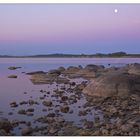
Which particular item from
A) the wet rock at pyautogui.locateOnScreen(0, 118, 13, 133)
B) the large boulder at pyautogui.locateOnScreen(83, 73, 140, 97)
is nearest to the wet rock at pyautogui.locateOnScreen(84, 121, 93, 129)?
the large boulder at pyautogui.locateOnScreen(83, 73, 140, 97)

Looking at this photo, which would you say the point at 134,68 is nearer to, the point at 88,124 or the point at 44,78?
the point at 88,124

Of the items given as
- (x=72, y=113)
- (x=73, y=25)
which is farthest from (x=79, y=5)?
(x=72, y=113)

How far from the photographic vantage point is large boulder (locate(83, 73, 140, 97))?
9.26 m

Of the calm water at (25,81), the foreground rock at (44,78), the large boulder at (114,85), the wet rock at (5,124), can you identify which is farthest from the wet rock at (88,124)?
the wet rock at (5,124)

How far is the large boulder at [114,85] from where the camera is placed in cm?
926

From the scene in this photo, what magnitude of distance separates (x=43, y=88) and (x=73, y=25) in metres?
0.46

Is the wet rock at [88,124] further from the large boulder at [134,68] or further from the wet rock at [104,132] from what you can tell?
the large boulder at [134,68]

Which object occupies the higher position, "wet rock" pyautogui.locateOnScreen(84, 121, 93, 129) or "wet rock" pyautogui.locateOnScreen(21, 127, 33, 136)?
"wet rock" pyautogui.locateOnScreen(84, 121, 93, 129)

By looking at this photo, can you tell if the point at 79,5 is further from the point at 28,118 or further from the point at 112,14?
the point at 28,118

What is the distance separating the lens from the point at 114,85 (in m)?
9.28

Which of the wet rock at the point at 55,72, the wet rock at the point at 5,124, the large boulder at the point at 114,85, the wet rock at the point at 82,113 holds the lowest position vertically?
the wet rock at the point at 5,124

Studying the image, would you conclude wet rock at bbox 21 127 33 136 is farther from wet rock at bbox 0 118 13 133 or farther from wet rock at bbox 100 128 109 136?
wet rock at bbox 100 128 109 136

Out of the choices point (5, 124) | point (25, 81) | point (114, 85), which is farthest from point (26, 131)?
point (114, 85)

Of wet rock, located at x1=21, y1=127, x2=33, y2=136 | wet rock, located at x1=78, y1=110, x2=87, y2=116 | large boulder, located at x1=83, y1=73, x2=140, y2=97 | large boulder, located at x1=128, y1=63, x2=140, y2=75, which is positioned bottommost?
wet rock, located at x1=21, y1=127, x2=33, y2=136
